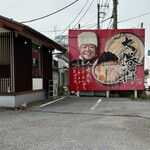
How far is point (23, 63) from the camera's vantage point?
16.3 metres

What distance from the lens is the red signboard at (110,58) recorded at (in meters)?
22.1

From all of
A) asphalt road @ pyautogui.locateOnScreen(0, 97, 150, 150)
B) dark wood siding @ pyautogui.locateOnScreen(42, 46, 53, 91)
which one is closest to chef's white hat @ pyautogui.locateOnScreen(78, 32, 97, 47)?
dark wood siding @ pyautogui.locateOnScreen(42, 46, 53, 91)

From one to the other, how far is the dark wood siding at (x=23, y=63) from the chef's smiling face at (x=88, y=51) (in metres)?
5.52

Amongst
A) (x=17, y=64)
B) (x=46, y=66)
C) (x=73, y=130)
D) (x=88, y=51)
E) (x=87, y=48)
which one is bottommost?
(x=73, y=130)

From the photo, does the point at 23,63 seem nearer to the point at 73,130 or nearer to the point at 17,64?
the point at 17,64

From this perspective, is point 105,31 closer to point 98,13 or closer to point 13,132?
point 13,132

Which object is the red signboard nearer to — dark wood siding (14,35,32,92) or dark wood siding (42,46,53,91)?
dark wood siding (42,46,53,91)

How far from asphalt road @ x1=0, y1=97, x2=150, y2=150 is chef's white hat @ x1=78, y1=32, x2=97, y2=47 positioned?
30.9 ft

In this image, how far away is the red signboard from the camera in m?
22.1

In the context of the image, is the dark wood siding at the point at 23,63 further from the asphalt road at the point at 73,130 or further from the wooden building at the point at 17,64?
the asphalt road at the point at 73,130

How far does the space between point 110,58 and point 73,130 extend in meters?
13.1

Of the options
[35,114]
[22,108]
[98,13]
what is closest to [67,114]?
[35,114]

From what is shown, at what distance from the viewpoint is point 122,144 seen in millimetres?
7832

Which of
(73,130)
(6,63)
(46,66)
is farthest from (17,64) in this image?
(73,130)
